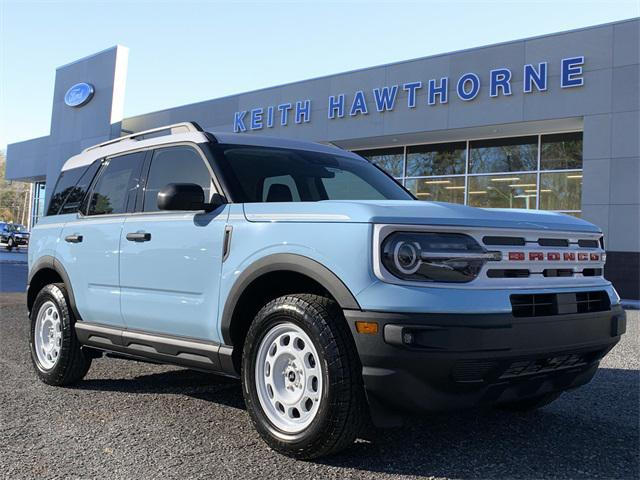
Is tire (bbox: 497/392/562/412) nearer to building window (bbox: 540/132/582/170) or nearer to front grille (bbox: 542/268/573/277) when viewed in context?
front grille (bbox: 542/268/573/277)

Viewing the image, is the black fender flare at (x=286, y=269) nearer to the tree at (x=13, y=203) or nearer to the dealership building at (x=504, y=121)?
the dealership building at (x=504, y=121)

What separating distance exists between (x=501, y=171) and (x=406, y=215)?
15.6 metres

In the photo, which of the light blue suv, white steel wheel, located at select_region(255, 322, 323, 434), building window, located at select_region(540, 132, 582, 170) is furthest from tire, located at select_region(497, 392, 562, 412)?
building window, located at select_region(540, 132, 582, 170)

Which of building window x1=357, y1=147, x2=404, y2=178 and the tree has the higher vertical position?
the tree

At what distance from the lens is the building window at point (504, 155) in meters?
17.3

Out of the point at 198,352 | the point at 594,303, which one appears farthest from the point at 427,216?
the point at 198,352

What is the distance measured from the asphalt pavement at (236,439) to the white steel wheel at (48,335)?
0.21 m

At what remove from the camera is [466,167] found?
18.4 metres

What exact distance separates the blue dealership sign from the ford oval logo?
1011 cm

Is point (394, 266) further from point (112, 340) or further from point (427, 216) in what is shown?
point (112, 340)

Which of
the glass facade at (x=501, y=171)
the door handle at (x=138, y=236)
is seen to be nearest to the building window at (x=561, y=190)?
the glass facade at (x=501, y=171)

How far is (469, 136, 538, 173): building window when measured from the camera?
17.3 m

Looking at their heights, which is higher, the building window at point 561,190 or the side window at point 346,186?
the building window at point 561,190

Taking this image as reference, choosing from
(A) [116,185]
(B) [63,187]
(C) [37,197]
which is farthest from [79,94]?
(A) [116,185]
